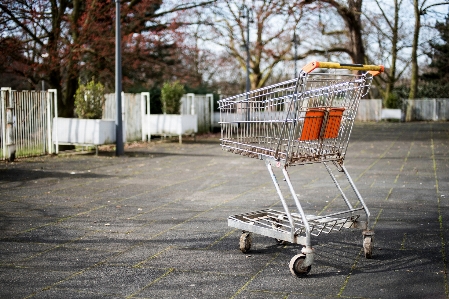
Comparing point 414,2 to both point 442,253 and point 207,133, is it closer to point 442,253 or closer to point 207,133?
point 207,133

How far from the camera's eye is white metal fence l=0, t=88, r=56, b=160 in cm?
1333

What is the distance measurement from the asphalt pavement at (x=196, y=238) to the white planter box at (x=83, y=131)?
3.34m

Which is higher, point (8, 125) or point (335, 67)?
point (335, 67)

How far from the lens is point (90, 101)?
50.5ft

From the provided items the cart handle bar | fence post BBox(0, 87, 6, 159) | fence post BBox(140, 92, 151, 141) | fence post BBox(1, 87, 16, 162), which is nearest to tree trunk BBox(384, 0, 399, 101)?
fence post BBox(140, 92, 151, 141)

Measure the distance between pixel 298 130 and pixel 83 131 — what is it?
1077 cm

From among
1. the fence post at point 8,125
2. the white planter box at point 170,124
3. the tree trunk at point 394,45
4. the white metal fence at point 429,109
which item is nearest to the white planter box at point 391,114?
the tree trunk at point 394,45

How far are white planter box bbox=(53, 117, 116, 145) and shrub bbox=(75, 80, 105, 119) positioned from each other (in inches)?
18.4

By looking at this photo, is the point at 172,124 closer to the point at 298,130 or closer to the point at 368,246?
the point at 298,130

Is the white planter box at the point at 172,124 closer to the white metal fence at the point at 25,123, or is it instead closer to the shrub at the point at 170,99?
the shrub at the point at 170,99

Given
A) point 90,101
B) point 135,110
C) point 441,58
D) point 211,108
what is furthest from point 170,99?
point 441,58

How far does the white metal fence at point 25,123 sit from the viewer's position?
13.3 meters

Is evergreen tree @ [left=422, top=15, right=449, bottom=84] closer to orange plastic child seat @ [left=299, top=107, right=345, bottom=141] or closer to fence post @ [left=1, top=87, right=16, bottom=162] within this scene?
fence post @ [left=1, top=87, right=16, bottom=162]

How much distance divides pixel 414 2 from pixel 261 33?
42.5ft
